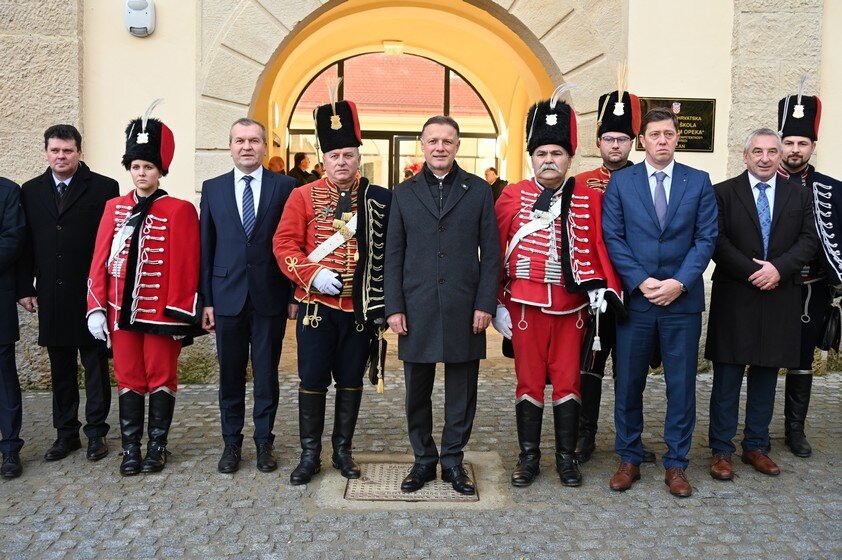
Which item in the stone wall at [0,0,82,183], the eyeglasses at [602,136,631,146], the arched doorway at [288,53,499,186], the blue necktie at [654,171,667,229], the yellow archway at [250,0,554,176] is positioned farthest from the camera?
the arched doorway at [288,53,499,186]

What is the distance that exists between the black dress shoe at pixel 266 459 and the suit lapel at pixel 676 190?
250 cm

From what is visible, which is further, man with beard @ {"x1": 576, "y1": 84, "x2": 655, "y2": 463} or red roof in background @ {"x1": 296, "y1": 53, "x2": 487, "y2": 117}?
red roof in background @ {"x1": 296, "y1": 53, "x2": 487, "y2": 117}

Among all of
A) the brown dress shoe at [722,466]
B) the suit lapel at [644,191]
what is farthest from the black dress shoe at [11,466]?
the brown dress shoe at [722,466]

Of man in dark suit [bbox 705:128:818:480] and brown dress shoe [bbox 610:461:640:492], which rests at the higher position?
man in dark suit [bbox 705:128:818:480]

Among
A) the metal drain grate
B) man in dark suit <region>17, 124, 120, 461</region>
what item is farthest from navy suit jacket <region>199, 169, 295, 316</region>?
the metal drain grate

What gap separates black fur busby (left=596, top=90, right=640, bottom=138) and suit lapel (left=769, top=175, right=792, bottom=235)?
2.82 ft

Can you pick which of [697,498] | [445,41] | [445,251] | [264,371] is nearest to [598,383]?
[697,498]

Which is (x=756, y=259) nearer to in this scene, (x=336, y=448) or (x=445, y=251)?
(x=445, y=251)

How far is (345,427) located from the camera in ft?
15.4

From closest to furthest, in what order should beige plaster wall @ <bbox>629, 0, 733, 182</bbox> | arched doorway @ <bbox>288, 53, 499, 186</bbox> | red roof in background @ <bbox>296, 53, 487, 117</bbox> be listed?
beige plaster wall @ <bbox>629, 0, 733, 182</bbox>, arched doorway @ <bbox>288, 53, 499, 186</bbox>, red roof in background @ <bbox>296, 53, 487, 117</bbox>

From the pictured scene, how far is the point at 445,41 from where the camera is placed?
1311 cm

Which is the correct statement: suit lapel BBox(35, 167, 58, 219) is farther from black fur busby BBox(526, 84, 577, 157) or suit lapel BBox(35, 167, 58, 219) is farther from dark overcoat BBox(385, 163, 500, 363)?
black fur busby BBox(526, 84, 577, 157)

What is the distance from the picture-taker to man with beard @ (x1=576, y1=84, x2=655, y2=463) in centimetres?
479

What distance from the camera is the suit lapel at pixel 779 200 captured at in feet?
15.5
